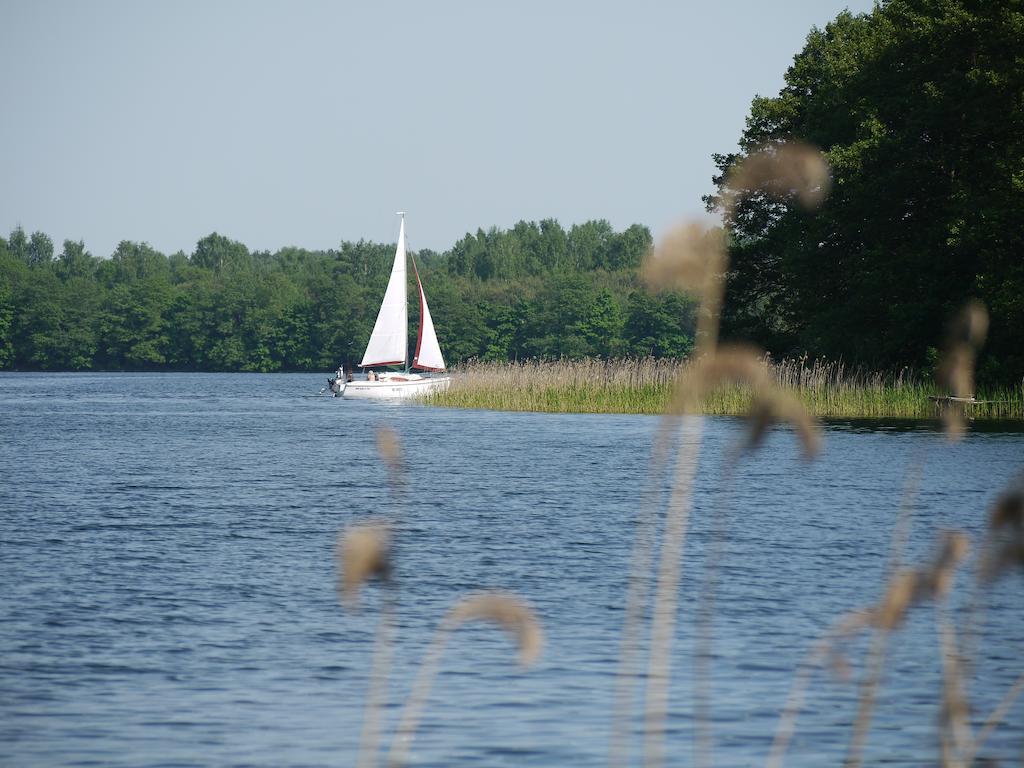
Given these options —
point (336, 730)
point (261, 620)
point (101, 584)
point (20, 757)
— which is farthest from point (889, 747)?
point (101, 584)

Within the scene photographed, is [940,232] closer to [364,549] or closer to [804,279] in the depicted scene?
[804,279]

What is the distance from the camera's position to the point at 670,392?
36.5 metres

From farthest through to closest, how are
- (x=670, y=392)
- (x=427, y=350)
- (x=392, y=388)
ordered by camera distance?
(x=427, y=350)
(x=392, y=388)
(x=670, y=392)

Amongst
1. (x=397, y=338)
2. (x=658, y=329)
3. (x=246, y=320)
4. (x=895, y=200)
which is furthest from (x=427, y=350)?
(x=246, y=320)

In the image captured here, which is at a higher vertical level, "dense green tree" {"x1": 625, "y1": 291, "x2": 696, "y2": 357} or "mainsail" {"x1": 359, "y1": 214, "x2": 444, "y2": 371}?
"dense green tree" {"x1": 625, "y1": 291, "x2": 696, "y2": 357}

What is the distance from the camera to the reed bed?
41.8m

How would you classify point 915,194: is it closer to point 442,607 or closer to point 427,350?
point 427,350

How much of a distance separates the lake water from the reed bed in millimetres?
12138

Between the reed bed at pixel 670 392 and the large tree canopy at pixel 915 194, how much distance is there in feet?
4.68

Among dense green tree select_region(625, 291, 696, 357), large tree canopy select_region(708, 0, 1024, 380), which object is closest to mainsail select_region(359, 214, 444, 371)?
large tree canopy select_region(708, 0, 1024, 380)

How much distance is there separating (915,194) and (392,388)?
104 feet

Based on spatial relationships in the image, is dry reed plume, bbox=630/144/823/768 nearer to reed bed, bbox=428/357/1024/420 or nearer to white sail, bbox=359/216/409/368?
reed bed, bbox=428/357/1024/420

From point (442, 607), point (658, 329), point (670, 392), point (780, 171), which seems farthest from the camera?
point (658, 329)

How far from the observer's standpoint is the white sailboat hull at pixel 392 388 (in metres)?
67.7
